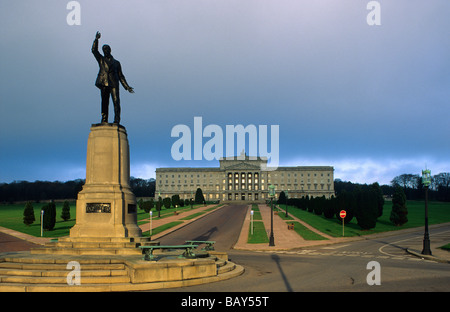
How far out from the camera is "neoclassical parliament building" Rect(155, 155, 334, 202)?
166 meters

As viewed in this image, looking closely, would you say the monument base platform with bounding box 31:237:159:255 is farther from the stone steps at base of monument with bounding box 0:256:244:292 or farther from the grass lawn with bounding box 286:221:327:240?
the grass lawn with bounding box 286:221:327:240

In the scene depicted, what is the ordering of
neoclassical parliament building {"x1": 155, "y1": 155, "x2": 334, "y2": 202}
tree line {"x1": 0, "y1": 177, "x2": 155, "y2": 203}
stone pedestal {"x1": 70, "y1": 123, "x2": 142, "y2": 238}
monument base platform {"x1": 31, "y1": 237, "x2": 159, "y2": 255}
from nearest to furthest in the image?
1. monument base platform {"x1": 31, "y1": 237, "x2": 159, "y2": 255}
2. stone pedestal {"x1": 70, "y1": 123, "x2": 142, "y2": 238}
3. tree line {"x1": 0, "y1": 177, "x2": 155, "y2": 203}
4. neoclassical parliament building {"x1": 155, "y1": 155, "x2": 334, "y2": 202}

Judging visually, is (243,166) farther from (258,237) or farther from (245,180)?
(258,237)

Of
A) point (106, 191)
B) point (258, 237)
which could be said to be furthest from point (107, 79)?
point (258, 237)

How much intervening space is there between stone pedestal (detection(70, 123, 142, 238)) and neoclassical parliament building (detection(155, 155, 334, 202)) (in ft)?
485

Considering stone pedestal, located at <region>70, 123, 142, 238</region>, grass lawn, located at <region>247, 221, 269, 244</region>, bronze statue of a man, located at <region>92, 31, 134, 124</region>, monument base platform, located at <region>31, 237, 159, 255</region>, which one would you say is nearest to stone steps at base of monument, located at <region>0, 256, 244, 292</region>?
monument base platform, located at <region>31, 237, 159, 255</region>

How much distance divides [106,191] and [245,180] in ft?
499

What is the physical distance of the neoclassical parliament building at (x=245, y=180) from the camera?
6531 inches

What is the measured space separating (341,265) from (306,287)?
6.25m

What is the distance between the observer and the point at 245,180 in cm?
16662

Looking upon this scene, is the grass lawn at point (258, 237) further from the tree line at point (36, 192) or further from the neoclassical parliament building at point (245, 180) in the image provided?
the neoclassical parliament building at point (245, 180)

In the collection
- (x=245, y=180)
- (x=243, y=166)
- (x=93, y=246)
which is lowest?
(x=93, y=246)

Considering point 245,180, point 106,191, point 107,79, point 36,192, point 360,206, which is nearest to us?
→ point 106,191
